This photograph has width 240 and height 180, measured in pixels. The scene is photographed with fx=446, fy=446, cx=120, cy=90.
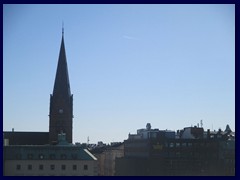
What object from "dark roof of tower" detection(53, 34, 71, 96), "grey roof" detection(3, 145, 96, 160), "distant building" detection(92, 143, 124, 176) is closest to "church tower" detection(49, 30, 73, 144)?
→ "dark roof of tower" detection(53, 34, 71, 96)

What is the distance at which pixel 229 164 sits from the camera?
133 feet

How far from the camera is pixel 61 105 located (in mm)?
47438

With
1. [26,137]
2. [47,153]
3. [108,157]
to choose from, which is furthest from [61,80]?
[47,153]

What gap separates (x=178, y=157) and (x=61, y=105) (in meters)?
14.2

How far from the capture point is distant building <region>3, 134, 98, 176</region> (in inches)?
1331

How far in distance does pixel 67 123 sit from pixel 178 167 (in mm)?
13603

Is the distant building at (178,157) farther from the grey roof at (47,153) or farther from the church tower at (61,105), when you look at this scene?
the church tower at (61,105)

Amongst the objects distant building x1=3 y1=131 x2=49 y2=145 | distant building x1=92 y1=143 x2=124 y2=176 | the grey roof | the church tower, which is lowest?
distant building x1=92 y1=143 x2=124 y2=176

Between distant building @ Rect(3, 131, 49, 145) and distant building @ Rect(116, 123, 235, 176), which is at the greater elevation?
distant building @ Rect(3, 131, 49, 145)

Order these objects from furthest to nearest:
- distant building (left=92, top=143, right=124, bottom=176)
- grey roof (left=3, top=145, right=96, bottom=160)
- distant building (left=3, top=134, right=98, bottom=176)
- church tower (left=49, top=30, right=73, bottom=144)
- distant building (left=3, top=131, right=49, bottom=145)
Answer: distant building (left=92, top=143, right=124, bottom=176) < distant building (left=3, top=131, right=49, bottom=145) < church tower (left=49, top=30, right=73, bottom=144) < grey roof (left=3, top=145, right=96, bottom=160) < distant building (left=3, top=134, right=98, bottom=176)

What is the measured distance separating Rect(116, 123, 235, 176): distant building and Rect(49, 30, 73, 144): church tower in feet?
25.4

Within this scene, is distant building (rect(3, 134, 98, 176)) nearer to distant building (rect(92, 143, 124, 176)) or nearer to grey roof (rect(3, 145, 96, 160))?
grey roof (rect(3, 145, 96, 160))
